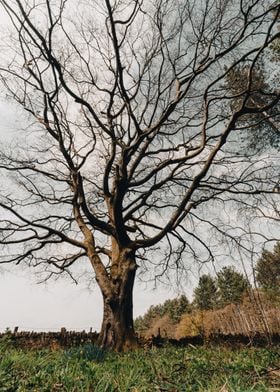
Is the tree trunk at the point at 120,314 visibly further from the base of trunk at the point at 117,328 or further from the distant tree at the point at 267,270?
the distant tree at the point at 267,270

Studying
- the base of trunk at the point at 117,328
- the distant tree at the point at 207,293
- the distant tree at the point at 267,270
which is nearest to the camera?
the distant tree at the point at 267,270

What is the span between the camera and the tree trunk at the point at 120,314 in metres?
7.76

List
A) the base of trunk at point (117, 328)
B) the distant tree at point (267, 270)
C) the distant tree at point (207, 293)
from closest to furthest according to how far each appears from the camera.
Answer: the distant tree at point (267, 270) → the base of trunk at point (117, 328) → the distant tree at point (207, 293)

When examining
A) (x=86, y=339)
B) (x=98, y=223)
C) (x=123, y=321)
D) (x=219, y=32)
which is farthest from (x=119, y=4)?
(x=86, y=339)

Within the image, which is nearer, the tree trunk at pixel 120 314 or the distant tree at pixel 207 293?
the tree trunk at pixel 120 314

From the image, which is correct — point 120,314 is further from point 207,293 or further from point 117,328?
point 207,293

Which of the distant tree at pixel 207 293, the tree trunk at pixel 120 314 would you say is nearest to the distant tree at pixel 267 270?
the tree trunk at pixel 120 314

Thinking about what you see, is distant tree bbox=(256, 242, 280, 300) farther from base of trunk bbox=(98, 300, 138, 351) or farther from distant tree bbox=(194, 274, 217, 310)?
distant tree bbox=(194, 274, 217, 310)

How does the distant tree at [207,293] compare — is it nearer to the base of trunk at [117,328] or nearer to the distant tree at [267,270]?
the distant tree at [267,270]

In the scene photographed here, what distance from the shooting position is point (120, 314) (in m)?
8.22

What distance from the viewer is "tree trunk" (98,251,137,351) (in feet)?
25.5

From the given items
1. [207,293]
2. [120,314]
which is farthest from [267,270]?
[207,293]

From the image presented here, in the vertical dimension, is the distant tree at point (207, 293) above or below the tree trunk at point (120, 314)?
above

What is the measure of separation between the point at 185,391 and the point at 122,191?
7.17 m
